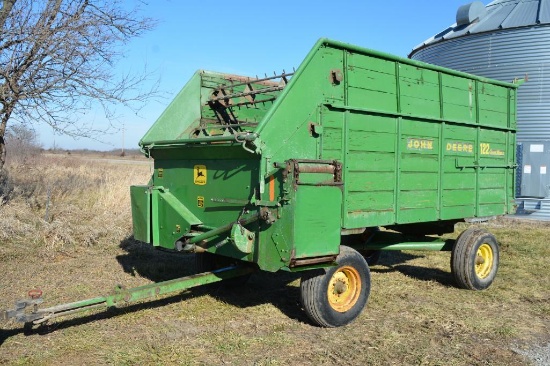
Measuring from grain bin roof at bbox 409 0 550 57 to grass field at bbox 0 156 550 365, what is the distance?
845 centimetres

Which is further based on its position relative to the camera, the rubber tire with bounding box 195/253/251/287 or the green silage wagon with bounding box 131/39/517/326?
the rubber tire with bounding box 195/253/251/287

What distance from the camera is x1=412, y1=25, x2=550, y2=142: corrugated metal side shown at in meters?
14.7

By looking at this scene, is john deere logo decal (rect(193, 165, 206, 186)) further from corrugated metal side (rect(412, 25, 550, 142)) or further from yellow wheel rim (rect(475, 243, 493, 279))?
corrugated metal side (rect(412, 25, 550, 142))

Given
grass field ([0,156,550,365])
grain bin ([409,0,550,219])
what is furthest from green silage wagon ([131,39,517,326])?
grain bin ([409,0,550,219])

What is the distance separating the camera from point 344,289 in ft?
17.1

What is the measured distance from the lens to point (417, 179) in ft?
19.4

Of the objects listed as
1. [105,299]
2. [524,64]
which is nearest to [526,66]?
[524,64]

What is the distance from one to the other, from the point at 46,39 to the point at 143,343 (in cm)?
516

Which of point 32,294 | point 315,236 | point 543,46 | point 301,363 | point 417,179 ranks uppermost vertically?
point 543,46

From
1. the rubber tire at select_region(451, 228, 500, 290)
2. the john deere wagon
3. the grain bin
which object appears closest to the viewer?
the john deere wagon

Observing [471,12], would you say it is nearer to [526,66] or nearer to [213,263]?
[526,66]

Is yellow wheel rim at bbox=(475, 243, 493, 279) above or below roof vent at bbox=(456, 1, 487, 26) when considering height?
below

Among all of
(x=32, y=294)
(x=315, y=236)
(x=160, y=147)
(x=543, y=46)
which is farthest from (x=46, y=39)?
(x=543, y=46)

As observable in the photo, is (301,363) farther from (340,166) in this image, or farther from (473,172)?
(473,172)
